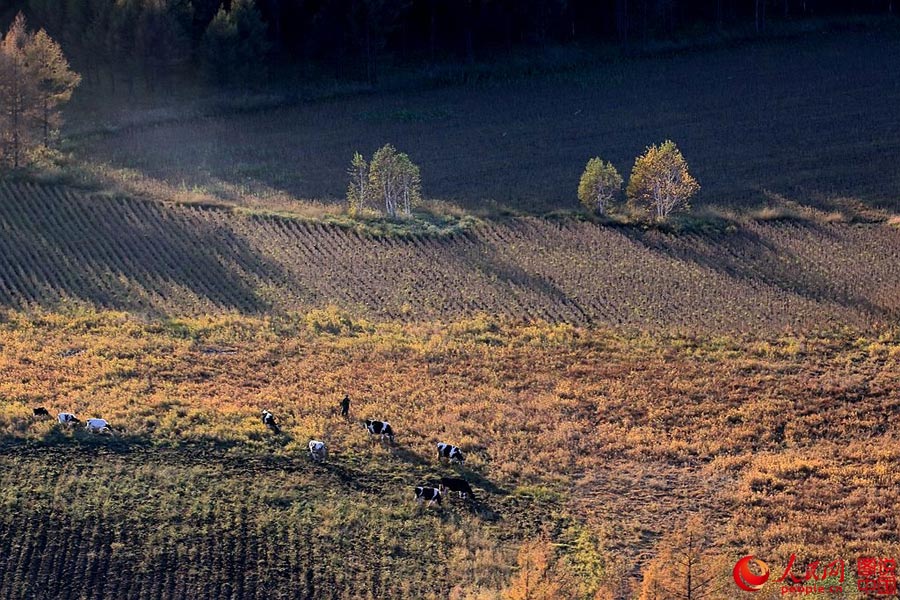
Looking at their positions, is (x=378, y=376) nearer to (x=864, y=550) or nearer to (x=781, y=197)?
(x=864, y=550)

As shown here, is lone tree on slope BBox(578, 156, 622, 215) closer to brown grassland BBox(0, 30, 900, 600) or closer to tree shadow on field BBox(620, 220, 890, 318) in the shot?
brown grassland BBox(0, 30, 900, 600)

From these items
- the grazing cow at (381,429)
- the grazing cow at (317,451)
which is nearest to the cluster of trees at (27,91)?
the grazing cow at (381,429)

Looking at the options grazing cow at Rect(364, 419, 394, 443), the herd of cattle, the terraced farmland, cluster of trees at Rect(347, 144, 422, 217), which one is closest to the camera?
the herd of cattle

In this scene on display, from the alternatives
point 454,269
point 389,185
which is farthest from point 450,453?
point 389,185

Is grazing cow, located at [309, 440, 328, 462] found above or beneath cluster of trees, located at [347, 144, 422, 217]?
beneath

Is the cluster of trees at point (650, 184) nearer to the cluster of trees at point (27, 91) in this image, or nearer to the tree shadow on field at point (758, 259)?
the tree shadow on field at point (758, 259)

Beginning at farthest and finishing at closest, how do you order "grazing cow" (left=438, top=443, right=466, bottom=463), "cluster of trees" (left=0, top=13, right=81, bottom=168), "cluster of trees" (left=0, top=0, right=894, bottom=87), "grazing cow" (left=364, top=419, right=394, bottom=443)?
"cluster of trees" (left=0, top=0, right=894, bottom=87)
"cluster of trees" (left=0, top=13, right=81, bottom=168)
"grazing cow" (left=364, top=419, right=394, bottom=443)
"grazing cow" (left=438, top=443, right=466, bottom=463)

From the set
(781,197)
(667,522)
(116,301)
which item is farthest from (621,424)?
(781,197)

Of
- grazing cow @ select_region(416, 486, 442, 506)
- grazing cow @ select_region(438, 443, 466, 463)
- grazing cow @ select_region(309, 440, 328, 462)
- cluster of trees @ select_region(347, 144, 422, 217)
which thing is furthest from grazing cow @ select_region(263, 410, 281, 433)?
cluster of trees @ select_region(347, 144, 422, 217)
